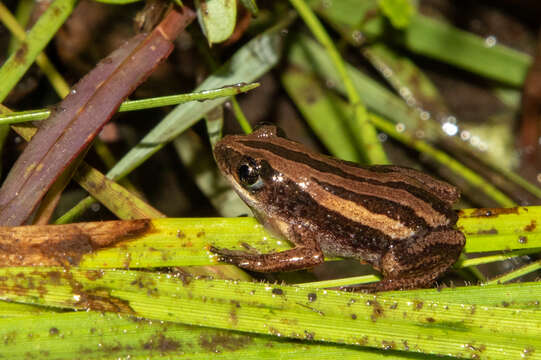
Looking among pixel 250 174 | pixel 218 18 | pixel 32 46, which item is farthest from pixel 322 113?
pixel 32 46

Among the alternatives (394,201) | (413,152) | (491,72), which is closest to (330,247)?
(394,201)

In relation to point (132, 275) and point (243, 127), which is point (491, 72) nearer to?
point (243, 127)

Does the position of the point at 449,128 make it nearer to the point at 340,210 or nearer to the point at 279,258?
the point at 340,210

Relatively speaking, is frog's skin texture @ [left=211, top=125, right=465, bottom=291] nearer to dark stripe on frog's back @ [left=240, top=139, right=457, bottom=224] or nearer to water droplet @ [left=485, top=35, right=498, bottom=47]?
dark stripe on frog's back @ [left=240, top=139, right=457, bottom=224]

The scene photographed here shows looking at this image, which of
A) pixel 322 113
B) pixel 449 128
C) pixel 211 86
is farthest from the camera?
pixel 449 128

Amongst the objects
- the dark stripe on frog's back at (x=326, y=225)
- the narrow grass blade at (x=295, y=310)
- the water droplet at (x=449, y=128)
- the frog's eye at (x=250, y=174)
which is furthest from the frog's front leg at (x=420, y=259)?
the water droplet at (x=449, y=128)

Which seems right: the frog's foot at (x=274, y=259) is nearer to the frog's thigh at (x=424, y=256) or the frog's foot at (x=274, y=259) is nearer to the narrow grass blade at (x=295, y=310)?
the narrow grass blade at (x=295, y=310)

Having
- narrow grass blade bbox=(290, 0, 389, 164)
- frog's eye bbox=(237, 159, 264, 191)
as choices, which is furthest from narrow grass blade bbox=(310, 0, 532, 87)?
frog's eye bbox=(237, 159, 264, 191)

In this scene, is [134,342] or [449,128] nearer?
[134,342]
